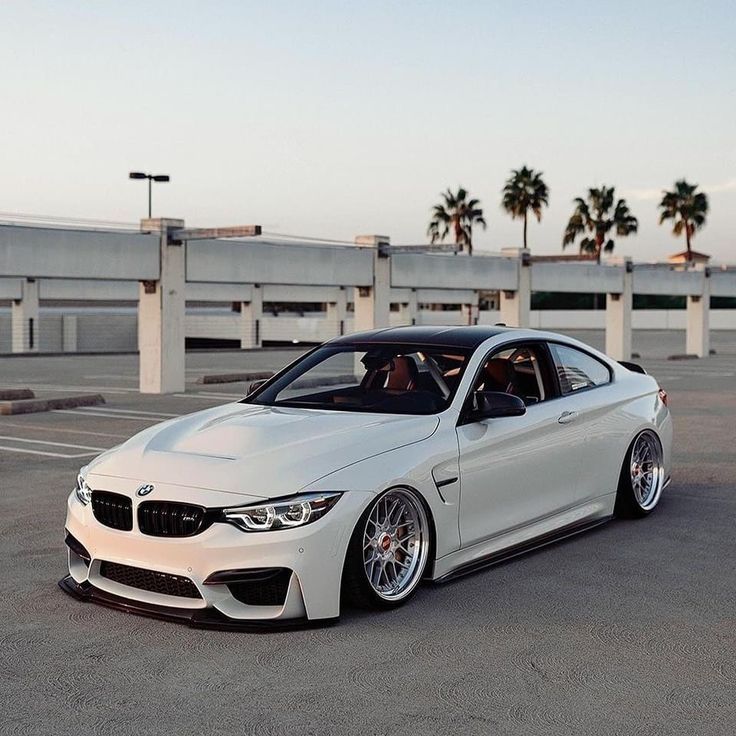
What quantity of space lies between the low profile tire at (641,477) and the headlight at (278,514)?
350 cm

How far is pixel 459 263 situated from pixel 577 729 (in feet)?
98.9

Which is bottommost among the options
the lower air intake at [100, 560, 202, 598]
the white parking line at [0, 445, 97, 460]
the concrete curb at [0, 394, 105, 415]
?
the white parking line at [0, 445, 97, 460]

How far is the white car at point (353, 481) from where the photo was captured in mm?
5492

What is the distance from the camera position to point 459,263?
112ft

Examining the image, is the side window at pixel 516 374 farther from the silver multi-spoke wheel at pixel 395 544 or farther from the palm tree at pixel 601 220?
the palm tree at pixel 601 220

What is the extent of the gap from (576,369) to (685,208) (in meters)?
69.3

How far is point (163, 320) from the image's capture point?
25125 mm

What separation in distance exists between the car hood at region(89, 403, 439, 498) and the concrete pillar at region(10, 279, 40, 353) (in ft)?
156

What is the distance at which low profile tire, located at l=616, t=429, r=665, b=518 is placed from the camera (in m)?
8.34

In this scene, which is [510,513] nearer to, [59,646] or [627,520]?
[627,520]

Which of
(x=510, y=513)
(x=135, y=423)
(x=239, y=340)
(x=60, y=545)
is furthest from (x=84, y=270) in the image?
(x=239, y=340)

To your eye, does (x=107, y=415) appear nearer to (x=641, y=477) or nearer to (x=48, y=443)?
(x=48, y=443)

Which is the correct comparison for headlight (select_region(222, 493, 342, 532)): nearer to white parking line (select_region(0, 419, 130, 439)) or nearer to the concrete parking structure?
Answer: the concrete parking structure

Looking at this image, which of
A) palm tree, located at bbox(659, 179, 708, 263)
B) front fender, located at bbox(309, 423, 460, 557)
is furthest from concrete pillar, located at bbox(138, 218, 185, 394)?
palm tree, located at bbox(659, 179, 708, 263)
